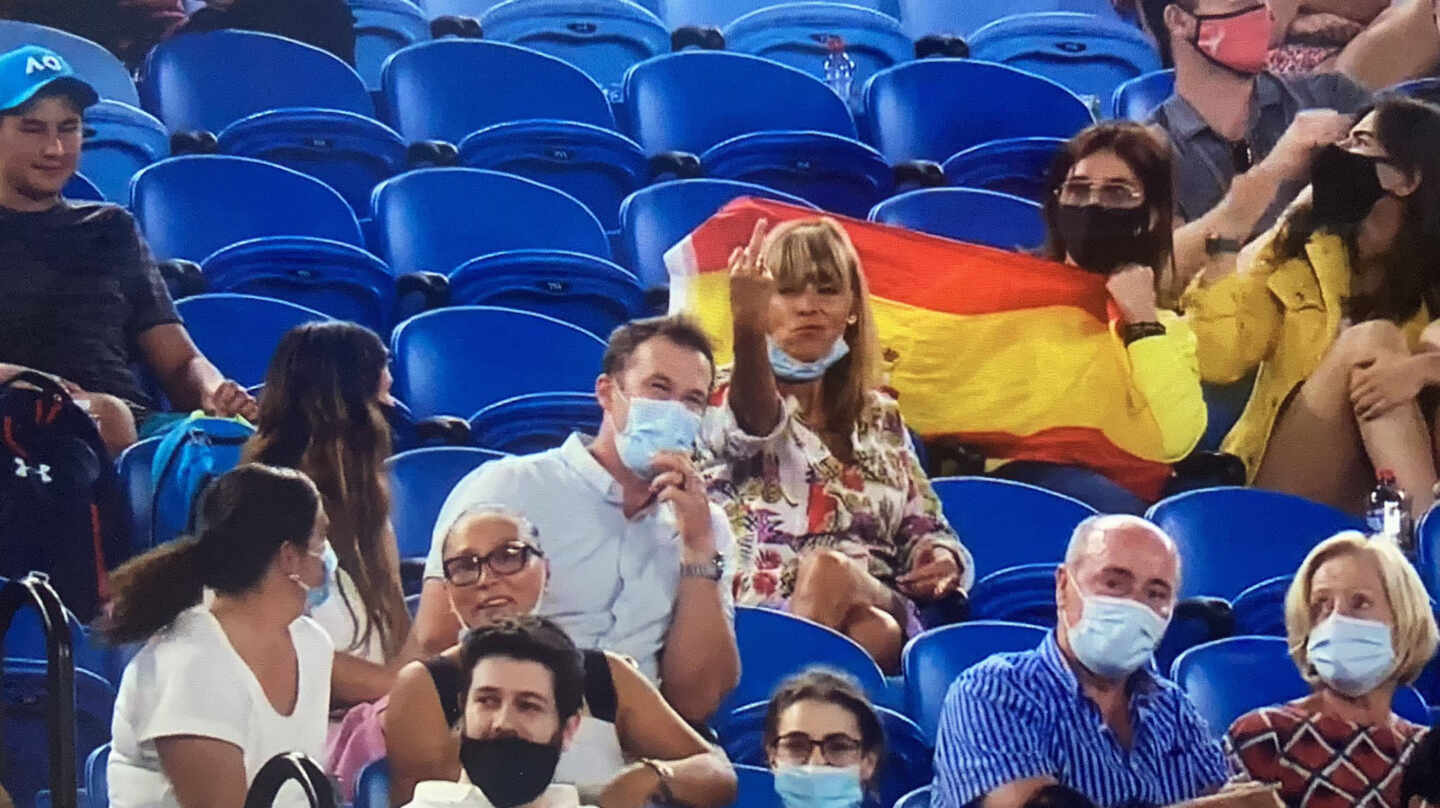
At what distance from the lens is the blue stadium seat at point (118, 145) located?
11.9 feet

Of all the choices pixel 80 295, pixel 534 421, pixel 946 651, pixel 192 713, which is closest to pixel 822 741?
pixel 946 651

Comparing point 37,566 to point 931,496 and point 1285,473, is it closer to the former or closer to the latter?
point 931,496

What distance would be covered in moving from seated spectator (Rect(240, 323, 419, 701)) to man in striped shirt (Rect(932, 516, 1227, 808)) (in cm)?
76

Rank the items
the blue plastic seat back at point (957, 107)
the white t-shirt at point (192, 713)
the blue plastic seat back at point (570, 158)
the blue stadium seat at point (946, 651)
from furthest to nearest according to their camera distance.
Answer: the blue plastic seat back at point (957, 107), the blue plastic seat back at point (570, 158), the blue stadium seat at point (946, 651), the white t-shirt at point (192, 713)

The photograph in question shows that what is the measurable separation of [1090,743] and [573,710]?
0.70m

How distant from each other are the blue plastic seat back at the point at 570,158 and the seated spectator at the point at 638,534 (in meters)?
0.52

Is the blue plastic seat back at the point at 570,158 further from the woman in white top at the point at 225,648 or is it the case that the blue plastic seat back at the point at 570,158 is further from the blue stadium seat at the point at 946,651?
the blue stadium seat at the point at 946,651

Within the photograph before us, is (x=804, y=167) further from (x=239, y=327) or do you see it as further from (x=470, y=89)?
(x=239, y=327)

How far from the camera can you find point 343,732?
132 inches

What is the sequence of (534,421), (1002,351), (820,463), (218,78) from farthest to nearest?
(1002,351)
(218,78)
(820,463)
(534,421)

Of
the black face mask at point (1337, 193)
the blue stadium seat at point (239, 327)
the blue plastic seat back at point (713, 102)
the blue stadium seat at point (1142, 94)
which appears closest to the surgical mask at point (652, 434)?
the blue stadium seat at point (239, 327)

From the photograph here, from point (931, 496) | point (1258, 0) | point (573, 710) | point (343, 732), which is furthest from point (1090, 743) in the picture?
point (1258, 0)

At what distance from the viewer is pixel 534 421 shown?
3590 mm

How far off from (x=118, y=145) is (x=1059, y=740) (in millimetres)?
1567
